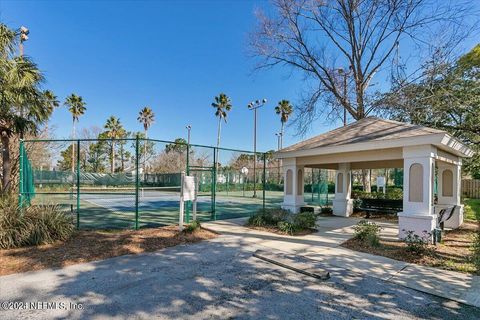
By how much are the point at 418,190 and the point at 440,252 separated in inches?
61.4

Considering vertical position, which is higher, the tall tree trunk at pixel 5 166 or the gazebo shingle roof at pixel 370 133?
the gazebo shingle roof at pixel 370 133

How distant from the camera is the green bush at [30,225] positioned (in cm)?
602

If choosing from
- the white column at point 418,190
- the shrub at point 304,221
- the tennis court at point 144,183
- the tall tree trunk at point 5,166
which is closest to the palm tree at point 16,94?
the tall tree trunk at point 5,166

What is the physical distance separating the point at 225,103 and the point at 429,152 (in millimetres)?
31404

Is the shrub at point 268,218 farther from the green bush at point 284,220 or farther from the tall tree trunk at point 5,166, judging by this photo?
the tall tree trunk at point 5,166

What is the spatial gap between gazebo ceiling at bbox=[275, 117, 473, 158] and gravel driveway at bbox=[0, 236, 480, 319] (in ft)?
13.7

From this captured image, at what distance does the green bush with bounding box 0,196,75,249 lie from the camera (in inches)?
237

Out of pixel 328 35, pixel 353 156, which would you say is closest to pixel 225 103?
pixel 328 35

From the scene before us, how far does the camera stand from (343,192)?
1245 centimetres

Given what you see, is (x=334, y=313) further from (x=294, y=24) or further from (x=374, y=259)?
(x=294, y=24)

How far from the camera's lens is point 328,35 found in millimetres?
16281

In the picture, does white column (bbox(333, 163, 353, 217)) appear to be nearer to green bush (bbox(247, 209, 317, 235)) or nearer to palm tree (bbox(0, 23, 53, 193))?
green bush (bbox(247, 209, 317, 235))

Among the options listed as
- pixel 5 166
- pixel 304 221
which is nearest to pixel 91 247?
pixel 5 166

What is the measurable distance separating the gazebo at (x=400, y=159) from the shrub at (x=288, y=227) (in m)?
2.33
